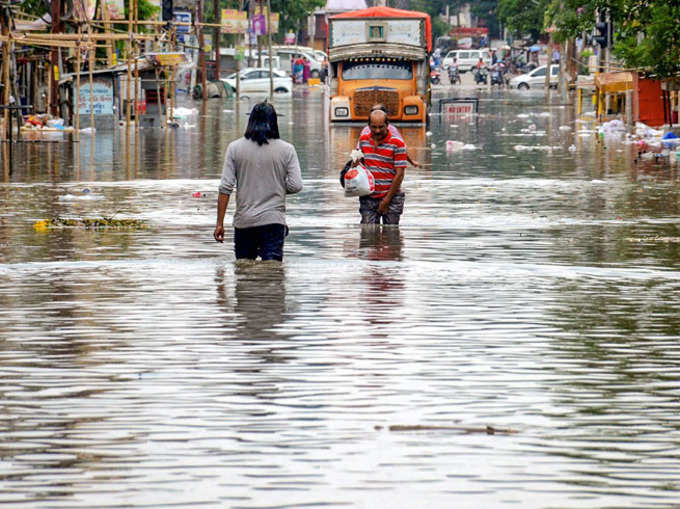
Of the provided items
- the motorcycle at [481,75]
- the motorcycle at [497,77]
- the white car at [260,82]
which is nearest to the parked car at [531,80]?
the motorcycle at [497,77]

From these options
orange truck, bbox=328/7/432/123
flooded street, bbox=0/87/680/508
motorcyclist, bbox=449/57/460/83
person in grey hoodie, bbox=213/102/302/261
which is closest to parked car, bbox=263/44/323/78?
motorcyclist, bbox=449/57/460/83

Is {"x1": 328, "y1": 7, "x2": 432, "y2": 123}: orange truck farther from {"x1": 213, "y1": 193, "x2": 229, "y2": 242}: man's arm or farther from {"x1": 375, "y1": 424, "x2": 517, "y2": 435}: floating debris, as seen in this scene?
{"x1": 375, "y1": 424, "x2": 517, "y2": 435}: floating debris

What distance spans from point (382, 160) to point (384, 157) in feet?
0.10

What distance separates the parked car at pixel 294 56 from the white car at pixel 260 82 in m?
20.1

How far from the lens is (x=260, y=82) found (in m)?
78.7

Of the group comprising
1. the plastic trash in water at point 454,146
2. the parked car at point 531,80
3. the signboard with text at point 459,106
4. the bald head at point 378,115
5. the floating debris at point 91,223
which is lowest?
the floating debris at point 91,223

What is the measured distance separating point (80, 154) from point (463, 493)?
24.2m

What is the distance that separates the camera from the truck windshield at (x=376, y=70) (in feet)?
153

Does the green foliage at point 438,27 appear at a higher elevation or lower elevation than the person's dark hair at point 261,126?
higher

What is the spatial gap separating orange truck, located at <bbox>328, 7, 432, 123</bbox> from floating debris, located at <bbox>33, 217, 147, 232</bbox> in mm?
28252

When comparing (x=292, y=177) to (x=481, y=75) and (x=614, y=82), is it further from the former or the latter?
(x=481, y=75)

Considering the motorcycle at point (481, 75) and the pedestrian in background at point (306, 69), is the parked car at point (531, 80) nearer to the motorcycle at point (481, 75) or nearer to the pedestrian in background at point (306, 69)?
the motorcycle at point (481, 75)

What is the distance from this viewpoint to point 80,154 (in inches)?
1145

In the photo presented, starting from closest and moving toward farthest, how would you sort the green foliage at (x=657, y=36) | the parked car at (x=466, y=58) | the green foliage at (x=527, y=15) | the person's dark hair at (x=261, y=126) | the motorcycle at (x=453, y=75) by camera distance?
1. the person's dark hair at (x=261, y=126)
2. the green foliage at (x=657, y=36)
3. the green foliage at (x=527, y=15)
4. the motorcycle at (x=453, y=75)
5. the parked car at (x=466, y=58)
